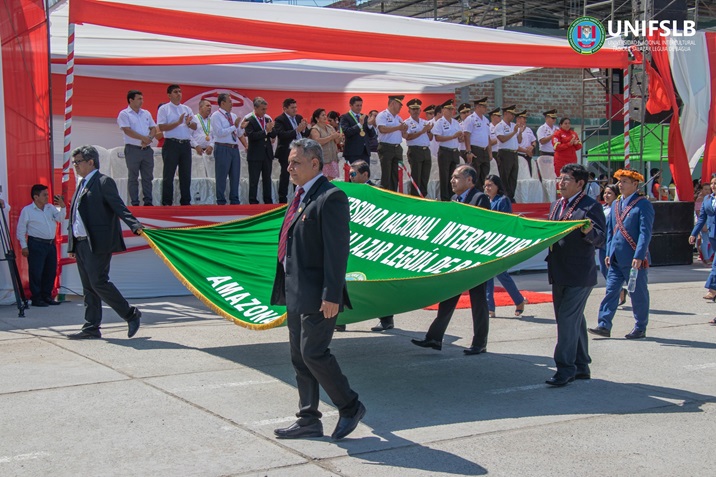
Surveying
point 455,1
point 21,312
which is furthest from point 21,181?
point 455,1

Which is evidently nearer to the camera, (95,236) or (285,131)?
(95,236)

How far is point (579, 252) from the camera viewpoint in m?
7.11

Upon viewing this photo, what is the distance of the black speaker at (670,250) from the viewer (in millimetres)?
16828

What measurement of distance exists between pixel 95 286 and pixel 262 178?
17.9ft

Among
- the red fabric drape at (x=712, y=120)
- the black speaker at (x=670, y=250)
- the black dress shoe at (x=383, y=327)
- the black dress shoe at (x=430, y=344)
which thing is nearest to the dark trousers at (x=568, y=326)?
the black dress shoe at (x=430, y=344)

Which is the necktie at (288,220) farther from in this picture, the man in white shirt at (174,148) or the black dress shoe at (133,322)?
the man in white shirt at (174,148)

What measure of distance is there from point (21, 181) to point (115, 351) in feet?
14.8

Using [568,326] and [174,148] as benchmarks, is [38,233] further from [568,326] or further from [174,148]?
[568,326]

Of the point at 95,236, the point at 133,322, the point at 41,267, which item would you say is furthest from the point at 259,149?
the point at 133,322

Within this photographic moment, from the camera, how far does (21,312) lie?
1036 cm

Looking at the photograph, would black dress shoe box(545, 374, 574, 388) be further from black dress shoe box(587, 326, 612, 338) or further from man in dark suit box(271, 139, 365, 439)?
black dress shoe box(587, 326, 612, 338)

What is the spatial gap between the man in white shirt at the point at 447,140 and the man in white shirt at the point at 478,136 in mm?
375

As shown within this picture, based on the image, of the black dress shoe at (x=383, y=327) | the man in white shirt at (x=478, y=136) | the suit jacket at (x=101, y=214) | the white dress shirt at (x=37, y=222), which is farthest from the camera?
the man in white shirt at (x=478, y=136)

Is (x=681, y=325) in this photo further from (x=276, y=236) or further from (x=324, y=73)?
(x=324, y=73)
